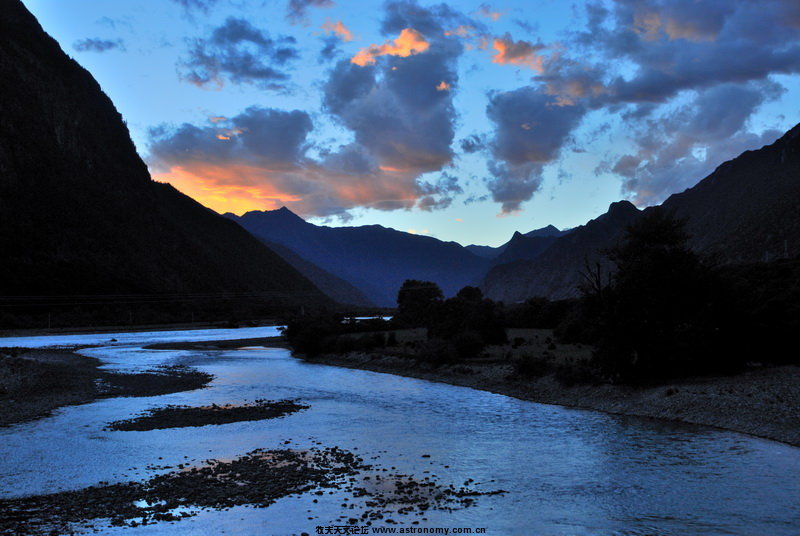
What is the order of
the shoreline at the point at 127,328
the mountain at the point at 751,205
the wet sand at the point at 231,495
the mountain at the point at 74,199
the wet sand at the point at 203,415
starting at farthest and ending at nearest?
the mountain at the point at 74,199 → the mountain at the point at 751,205 → the shoreline at the point at 127,328 → the wet sand at the point at 203,415 → the wet sand at the point at 231,495

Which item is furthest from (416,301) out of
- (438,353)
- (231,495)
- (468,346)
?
(231,495)

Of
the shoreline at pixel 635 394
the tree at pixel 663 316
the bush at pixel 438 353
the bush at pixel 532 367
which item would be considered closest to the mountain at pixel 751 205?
the bush at pixel 438 353

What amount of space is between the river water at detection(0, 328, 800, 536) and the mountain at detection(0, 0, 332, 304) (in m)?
98.9

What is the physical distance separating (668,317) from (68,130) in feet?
489

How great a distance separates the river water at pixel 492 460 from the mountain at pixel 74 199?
98.9 metres

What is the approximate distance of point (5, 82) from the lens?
13338 centimetres

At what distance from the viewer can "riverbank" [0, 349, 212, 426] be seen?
3006cm

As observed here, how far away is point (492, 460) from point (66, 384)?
1212 inches

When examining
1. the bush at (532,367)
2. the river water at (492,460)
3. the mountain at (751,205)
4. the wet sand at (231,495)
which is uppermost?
the mountain at (751,205)

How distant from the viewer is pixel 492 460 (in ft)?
64.5

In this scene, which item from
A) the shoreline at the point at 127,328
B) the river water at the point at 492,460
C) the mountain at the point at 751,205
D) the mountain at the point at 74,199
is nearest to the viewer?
the river water at the point at 492,460

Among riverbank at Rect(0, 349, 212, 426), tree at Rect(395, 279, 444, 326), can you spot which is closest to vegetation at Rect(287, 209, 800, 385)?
riverbank at Rect(0, 349, 212, 426)

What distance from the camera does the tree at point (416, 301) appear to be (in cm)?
10829

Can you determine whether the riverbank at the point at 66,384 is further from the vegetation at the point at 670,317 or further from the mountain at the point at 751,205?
the mountain at the point at 751,205
